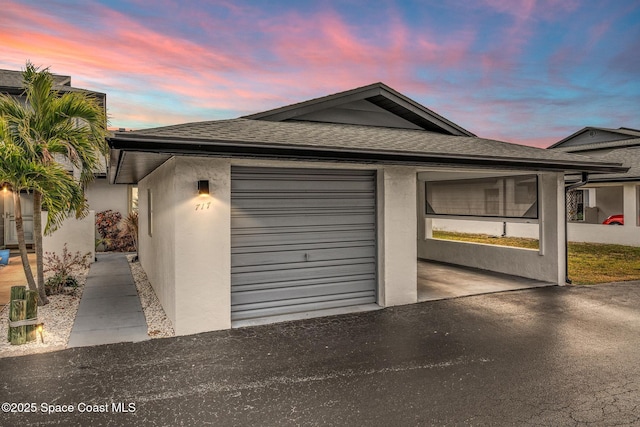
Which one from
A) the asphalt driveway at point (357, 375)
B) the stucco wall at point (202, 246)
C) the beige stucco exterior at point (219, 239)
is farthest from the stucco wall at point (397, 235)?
the stucco wall at point (202, 246)

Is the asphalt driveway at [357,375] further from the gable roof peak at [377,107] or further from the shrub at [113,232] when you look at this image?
the shrub at [113,232]

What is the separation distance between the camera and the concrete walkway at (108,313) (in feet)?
17.7

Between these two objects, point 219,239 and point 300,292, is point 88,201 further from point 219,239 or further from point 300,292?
point 300,292

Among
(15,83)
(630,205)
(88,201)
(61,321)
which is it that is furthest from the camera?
(630,205)

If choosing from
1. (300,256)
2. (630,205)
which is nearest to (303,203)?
(300,256)

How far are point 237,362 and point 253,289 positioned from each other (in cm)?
181

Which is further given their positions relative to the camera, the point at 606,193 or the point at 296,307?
the point at 606,193

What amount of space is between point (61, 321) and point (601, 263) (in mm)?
13517

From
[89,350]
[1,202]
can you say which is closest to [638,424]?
[89,350]

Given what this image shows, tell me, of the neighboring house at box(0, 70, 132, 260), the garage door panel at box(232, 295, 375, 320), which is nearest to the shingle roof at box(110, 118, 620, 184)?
the garage door panel at box(232, 295, 375, 320)

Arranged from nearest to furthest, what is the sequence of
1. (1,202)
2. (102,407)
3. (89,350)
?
(102,407) → (89,350) → (1,202)

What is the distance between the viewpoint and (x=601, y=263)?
11578mm

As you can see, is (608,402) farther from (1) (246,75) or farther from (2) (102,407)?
(1) (246,75)

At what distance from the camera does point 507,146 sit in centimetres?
872
